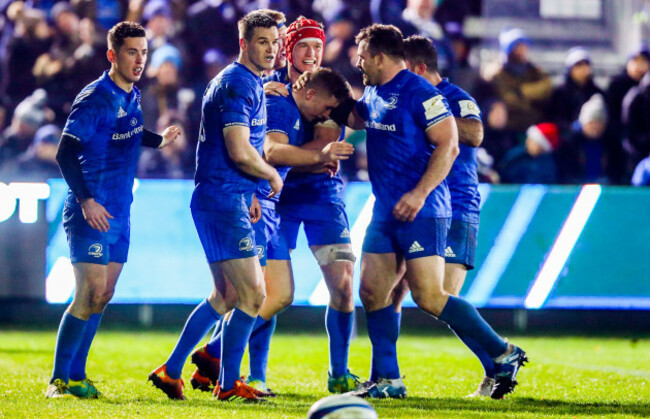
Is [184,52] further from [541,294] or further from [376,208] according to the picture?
[376,208]

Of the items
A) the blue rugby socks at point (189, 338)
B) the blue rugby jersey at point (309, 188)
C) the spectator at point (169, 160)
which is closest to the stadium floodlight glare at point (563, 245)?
the spectator at point (169, 160)

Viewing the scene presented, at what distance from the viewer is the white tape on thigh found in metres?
7.05

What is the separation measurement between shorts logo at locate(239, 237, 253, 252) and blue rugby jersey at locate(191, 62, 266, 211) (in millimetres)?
282

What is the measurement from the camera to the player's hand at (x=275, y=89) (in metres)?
7.00

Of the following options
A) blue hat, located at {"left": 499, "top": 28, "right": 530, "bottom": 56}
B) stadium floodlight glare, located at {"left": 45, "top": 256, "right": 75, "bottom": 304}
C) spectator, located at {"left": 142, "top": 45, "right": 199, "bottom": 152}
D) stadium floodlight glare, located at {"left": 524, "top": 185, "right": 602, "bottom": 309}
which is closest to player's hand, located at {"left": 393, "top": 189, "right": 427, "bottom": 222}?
stadium floodlight glare, located at {"left": 524, "top": 185, "right": 602, "bottom": 309}

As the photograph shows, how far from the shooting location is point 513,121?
532 inches

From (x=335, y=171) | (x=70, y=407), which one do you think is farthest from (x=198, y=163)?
(x=70, y=407)

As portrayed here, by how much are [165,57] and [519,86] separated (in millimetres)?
4642

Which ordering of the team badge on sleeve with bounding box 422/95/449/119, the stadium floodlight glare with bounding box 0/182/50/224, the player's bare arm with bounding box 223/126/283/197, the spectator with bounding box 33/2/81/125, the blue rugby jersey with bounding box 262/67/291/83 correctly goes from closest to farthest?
the player's bare arm with bounding box 223/126/283/197 < the team badge on sleeve with bounding box 422/95/449/119 < the blue rugby jersey with bounding box 262/67/291/83 < the stadium floodlight glare with bounding box 0/182/50/224 < the spectator with bounding box 33/2/81/125

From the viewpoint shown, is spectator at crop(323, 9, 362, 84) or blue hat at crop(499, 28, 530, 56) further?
blue hat at crop(499, 28, 530, 56)

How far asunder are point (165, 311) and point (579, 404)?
6.26 meters

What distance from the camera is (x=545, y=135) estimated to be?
12445 millimetres

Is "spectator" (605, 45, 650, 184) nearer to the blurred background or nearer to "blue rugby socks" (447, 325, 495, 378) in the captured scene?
the blurred background

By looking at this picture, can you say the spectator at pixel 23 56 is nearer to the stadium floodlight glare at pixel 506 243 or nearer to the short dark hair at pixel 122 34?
the stadium floodlight glare at pixel 506 243
